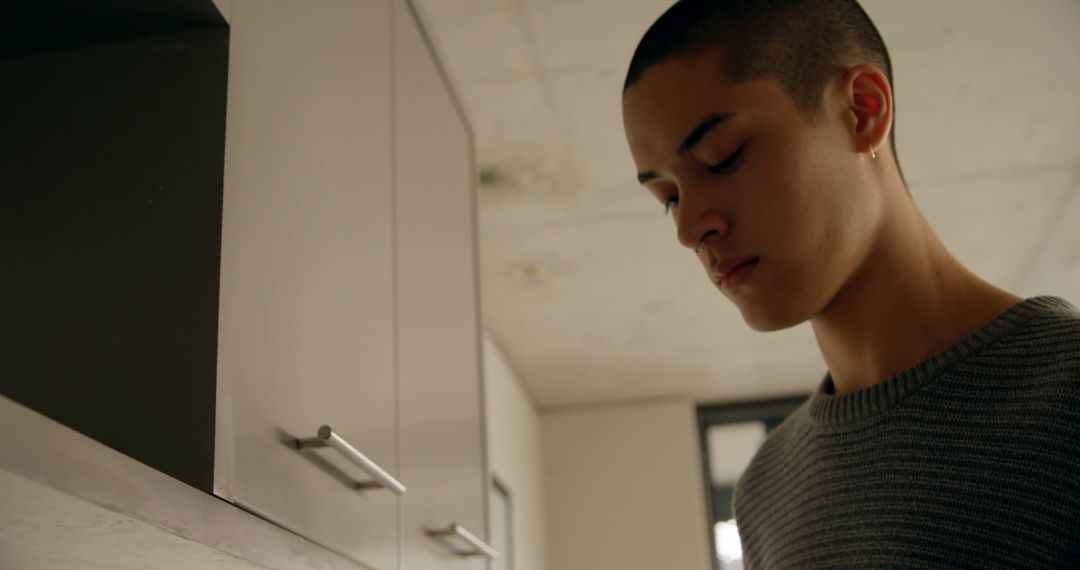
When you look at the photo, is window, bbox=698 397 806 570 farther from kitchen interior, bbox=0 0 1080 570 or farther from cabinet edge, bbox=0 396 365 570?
cabinet edge, bbox=0 396 365 570

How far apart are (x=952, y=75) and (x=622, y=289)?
5.27 feet

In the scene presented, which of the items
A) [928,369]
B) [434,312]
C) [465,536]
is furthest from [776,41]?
[465,536]

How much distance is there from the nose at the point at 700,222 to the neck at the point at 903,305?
0.14m

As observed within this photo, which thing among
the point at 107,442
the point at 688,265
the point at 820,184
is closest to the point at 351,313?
the point at 107,442

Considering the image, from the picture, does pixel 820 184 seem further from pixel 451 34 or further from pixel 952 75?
pixel 952 75

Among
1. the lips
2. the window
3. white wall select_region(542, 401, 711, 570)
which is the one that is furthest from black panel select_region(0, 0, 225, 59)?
the window

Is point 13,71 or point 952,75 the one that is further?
point 952,75

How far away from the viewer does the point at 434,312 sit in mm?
1729

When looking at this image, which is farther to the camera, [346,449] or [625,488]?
[625,488]

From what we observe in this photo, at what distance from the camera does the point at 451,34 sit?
8.19 feet

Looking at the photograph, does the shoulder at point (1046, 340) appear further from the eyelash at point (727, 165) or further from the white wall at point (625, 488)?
the white wall at point (625, 488)

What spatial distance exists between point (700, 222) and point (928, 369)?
0.24 meters

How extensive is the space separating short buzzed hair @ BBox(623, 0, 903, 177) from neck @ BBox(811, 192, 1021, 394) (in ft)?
0.39

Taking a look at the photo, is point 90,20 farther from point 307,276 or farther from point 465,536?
point 465,536
